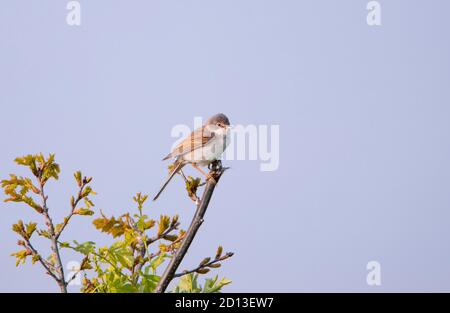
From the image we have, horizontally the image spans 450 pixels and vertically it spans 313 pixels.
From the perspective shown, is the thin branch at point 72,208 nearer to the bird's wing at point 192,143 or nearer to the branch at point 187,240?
the branch at point 187,240

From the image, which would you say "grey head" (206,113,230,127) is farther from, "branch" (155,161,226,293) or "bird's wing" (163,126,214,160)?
"branch" (155,161,226,293)

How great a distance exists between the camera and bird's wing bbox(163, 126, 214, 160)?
7921 millimetres

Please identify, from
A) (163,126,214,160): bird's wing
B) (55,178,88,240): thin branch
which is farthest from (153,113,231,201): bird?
(55,178,88,240): thin branch

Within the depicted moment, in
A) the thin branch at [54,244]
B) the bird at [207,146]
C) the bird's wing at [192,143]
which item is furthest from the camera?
the bird's wing at [192,143]

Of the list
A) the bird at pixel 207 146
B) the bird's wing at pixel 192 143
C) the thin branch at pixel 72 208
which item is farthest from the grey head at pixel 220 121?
the thin branch at pixel 72 208

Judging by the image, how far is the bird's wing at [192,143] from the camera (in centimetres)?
792

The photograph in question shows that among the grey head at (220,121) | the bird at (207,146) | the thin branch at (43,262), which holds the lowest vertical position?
the thin branch at (43,262)

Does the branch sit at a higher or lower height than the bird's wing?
lower

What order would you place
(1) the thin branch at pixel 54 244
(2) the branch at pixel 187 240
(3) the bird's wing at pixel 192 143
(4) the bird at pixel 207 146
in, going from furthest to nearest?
(3) the bird's wing at pixel 192 143 → (4) the bird at pixel 207 146 → (1) the thin branch at pixel 54 244 → (2) the branch at pixel 187 240
